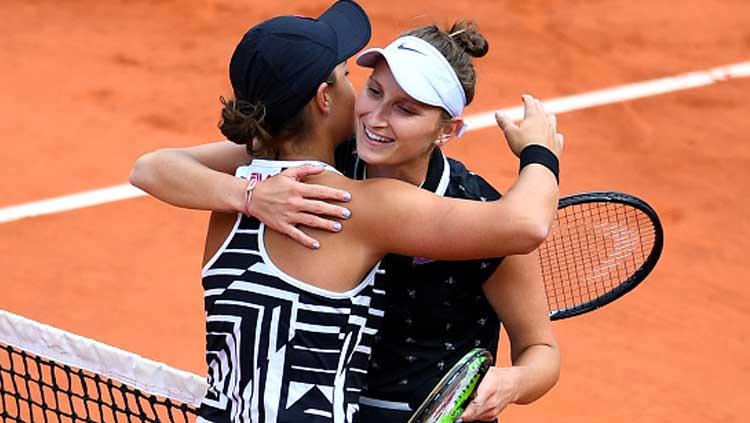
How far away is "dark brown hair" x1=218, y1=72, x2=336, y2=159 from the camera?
3477mm

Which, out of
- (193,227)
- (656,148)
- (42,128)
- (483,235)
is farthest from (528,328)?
(42,128)

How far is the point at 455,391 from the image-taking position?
3.33m

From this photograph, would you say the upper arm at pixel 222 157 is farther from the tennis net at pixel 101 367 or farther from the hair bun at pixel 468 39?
the tennis net at pixel 101 367

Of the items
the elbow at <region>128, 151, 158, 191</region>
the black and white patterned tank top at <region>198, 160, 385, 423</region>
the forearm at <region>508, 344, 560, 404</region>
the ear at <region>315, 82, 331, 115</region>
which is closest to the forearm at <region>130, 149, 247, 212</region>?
the elbow at <region>128, 151, 158, 191</region>

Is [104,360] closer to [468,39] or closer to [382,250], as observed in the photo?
[382,250]

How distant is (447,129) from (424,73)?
188 millimetres

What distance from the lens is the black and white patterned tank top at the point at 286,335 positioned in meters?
3.36

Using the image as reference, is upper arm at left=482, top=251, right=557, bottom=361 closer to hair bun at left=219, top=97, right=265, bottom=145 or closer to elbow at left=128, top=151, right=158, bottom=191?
hair bun at left=219, top=97, right=265, bottom=145

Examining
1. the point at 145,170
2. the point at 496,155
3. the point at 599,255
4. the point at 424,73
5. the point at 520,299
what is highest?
the point at 424,73

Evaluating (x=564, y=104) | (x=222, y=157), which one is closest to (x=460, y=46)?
(x=222, y=157)

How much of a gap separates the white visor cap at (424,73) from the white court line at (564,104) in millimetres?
4863

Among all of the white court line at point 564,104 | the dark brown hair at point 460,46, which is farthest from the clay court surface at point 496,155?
the dark brown hair at point 460,46

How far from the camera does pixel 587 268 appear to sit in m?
4.52

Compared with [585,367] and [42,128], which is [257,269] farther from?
[42,128]
